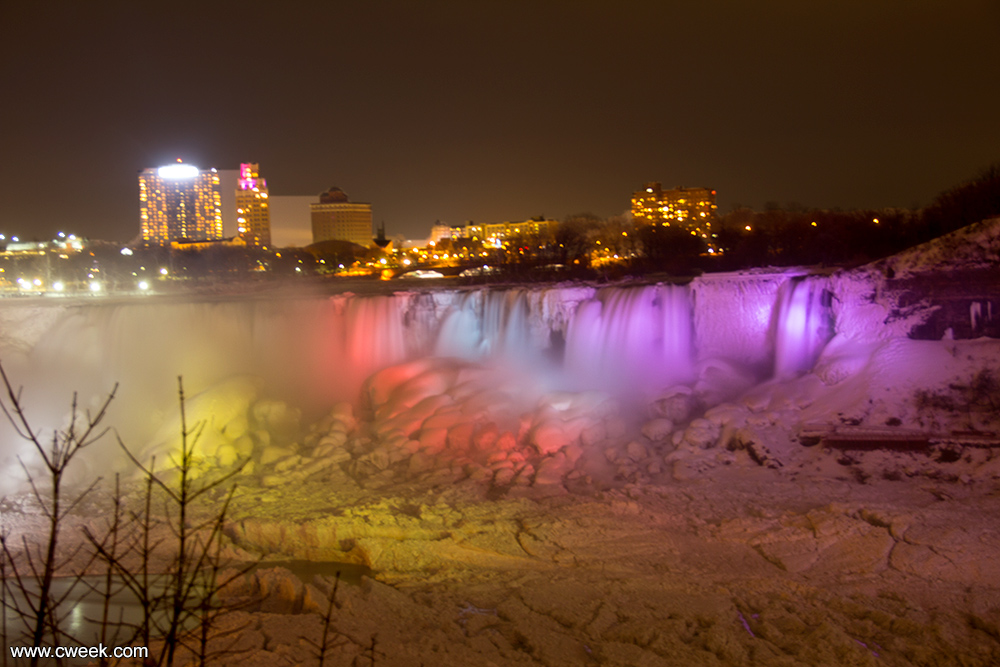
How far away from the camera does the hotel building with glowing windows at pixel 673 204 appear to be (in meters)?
55.4

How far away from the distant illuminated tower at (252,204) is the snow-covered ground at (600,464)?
341 ft

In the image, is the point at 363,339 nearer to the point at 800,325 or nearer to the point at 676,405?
the point at 676,405

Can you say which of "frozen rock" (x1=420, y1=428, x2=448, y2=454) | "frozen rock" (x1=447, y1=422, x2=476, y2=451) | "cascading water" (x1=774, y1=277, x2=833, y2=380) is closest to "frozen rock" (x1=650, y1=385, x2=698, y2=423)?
"cascading water" (x1=774, y1=277, x2=833, y2=380)

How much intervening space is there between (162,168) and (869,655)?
4903 inches

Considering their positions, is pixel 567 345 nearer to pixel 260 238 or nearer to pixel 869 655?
pixel 869 655

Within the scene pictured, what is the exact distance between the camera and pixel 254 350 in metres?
19.9

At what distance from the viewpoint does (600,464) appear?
11875mm

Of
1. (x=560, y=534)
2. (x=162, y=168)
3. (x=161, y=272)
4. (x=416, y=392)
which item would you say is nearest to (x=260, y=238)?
(x=162, y=168)

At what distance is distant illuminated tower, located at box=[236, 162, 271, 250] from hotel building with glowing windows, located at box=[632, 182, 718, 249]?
76.4 m

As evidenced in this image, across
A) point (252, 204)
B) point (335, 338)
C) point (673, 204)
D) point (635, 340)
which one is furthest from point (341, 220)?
point (635, 340)

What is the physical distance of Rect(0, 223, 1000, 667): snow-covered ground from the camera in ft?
21.8

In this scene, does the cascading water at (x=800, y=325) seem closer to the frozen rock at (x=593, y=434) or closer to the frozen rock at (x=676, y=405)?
the frozen rock at (x=676, y=405)

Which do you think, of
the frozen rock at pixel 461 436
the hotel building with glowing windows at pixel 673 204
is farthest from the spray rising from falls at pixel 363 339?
the hotel building with glowing windows at pixel 673 204

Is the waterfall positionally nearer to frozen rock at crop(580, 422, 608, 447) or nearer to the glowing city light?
frozen rock at crop(580, 422, 608, 447)
